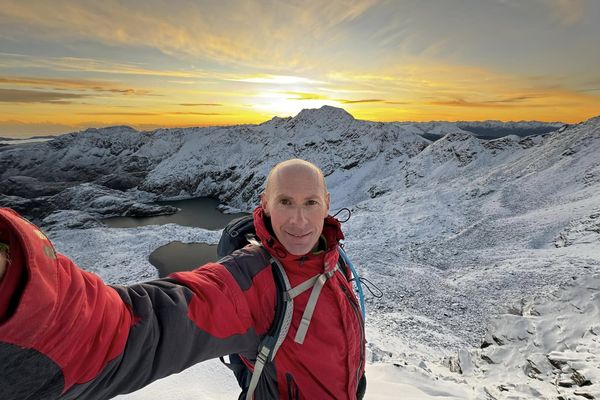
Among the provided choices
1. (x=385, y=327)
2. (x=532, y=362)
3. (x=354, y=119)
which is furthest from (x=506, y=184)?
(x=354, y=119)

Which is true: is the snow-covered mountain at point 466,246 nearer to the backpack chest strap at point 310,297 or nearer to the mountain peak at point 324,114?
the backpack chest strap at point 310,297

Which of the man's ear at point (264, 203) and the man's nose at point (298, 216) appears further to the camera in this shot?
the man's ear at point (264, 203)

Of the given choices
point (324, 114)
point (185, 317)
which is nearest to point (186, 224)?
point (185, 317)

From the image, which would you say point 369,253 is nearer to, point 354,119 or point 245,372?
point 245,372

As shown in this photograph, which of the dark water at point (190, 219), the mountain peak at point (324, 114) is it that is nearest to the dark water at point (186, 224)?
the dark water at point (190, 219)

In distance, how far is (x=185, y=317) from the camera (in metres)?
1.63

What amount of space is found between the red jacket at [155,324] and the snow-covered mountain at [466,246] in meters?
6.36

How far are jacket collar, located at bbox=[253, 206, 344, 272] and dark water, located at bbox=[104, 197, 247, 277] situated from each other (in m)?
33.0

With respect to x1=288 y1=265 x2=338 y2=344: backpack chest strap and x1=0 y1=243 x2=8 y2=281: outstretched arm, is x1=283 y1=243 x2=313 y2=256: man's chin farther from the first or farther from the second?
x1=0 y1=243 x2=8 y2=281: outstretched arm

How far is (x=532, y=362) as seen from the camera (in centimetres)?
840

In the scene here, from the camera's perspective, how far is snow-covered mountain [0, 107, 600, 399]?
9.51 m

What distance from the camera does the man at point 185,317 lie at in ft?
3.42

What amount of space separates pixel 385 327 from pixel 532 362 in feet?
24.8

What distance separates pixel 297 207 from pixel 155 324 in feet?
3.76
